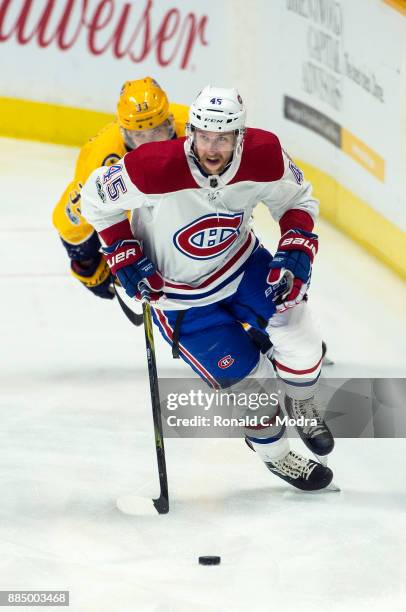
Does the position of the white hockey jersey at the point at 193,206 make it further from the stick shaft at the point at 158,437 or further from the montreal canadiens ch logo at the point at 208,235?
the stick shaft at the point at 158,437

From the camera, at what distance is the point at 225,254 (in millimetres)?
3307

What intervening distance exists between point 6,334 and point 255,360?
1894 millimetres

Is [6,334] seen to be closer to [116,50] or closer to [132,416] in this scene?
[132,416]

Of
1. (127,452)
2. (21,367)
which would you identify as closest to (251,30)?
(21,367)

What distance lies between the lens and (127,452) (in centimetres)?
376

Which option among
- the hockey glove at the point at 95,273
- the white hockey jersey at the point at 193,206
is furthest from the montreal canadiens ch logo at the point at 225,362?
the hockey glove at the point at 95,273

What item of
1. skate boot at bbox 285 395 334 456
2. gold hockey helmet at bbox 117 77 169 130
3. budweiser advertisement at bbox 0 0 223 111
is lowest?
skate boot at bbox 285 395 334 456

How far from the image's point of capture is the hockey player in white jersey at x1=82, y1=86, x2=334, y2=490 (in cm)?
311

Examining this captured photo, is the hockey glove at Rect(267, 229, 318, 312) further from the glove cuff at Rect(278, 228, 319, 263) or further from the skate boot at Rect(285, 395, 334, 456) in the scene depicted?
the skate boot at Rect(285, 395, 334, 456)

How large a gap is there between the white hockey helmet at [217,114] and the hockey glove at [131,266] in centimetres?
40

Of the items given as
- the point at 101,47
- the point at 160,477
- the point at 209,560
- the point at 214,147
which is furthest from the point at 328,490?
the point at 101,47

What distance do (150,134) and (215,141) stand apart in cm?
97

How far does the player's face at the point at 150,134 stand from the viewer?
3955 millimetres

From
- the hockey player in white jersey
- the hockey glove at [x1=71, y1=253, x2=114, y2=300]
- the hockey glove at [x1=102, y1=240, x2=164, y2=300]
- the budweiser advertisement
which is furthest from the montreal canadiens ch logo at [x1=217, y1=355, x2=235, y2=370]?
the budweiser advertisement
